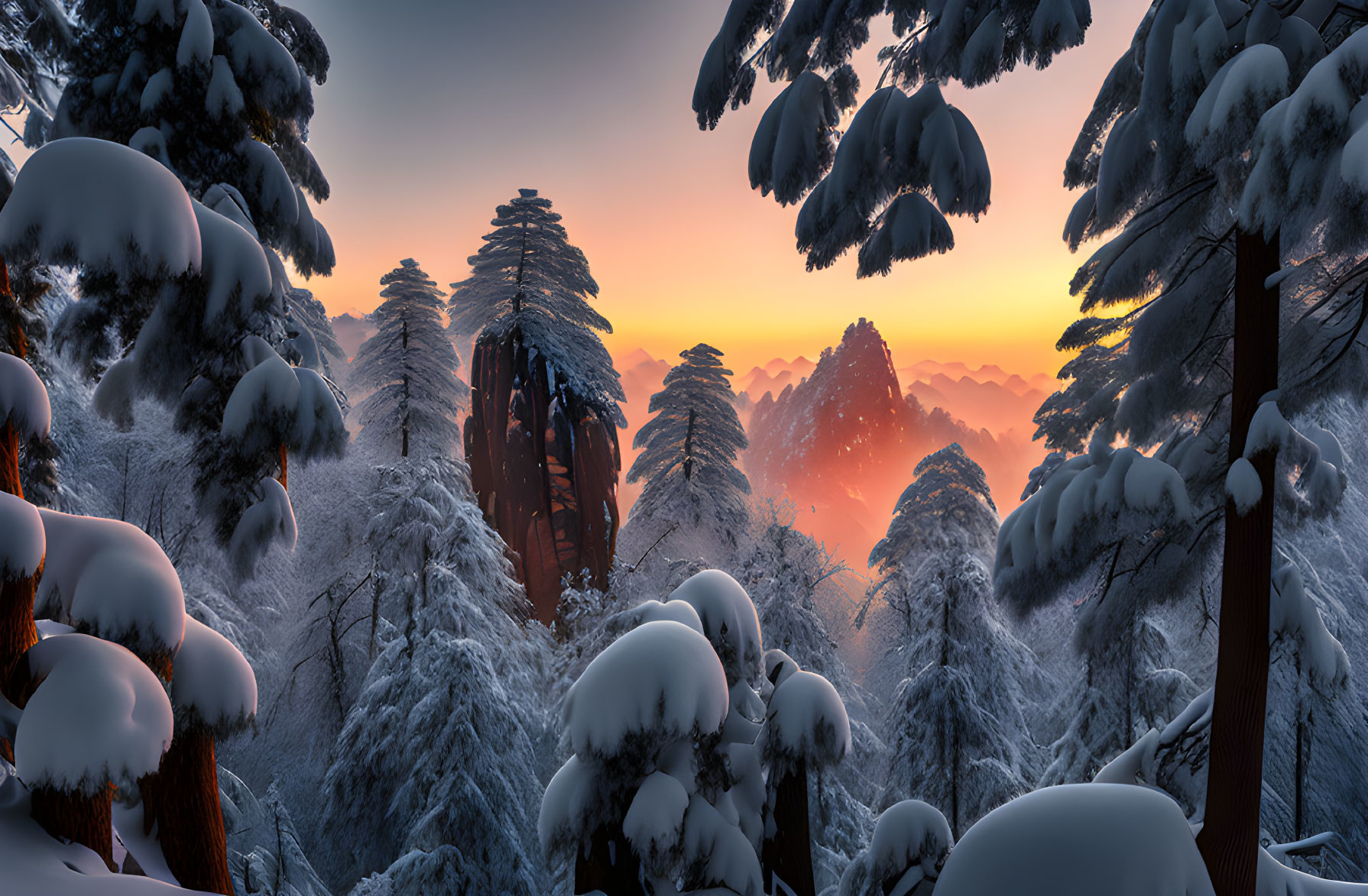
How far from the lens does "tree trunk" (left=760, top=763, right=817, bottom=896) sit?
435 cm

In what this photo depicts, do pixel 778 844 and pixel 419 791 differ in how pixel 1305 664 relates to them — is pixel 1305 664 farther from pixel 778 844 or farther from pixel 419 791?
pixel 419 791

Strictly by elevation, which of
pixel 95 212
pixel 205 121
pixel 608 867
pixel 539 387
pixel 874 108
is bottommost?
pixel 608 867

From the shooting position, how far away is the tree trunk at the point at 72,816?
209 centimetres

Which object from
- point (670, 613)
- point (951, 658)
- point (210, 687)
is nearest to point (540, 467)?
point (951, 658)

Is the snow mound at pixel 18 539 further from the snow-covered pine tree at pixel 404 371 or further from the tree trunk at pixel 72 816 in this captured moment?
the snow-covered pine tree at pixel 404 371

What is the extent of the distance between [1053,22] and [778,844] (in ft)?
17.6

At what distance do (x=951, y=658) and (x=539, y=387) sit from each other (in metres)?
12.0

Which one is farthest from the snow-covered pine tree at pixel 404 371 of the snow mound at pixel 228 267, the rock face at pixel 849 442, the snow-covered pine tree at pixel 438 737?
the rock face at pixel 849 442

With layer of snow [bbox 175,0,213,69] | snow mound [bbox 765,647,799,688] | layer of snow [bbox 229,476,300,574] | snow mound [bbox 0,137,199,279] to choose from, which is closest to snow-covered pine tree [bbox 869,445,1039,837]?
snow mound [bbox 765,647,799,688]

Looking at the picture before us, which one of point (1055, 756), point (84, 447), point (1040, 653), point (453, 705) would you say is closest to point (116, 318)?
point (453, 705)

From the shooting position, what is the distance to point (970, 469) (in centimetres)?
1448

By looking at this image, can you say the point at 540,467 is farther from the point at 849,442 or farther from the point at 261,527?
the point at 849,442

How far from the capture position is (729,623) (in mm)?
4355

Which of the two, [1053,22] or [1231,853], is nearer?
[1053,22]
